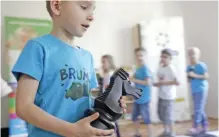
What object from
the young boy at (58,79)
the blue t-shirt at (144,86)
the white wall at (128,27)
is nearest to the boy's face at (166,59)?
the blue t-shirt at (144,86)

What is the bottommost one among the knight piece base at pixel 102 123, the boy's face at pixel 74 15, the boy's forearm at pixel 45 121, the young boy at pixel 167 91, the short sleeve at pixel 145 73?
the young boy at pixel 167 91

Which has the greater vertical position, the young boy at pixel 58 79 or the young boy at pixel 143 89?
the young boy at pixel 58 79

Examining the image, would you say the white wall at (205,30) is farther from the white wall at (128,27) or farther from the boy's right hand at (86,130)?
the boy's right hand at (86,130)

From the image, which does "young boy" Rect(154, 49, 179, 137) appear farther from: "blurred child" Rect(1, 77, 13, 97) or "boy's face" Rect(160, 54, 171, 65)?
"blurred child" Rect(1, 77, 13, 97)

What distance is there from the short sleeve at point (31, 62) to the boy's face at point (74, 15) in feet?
0.27

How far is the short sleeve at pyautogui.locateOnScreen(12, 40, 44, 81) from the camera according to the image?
48 centimetres

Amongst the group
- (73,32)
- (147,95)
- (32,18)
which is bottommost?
(147,95)

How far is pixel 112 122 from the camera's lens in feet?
1.67

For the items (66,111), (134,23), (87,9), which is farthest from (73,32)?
(134,23)

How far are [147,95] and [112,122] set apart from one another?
6.81 feet

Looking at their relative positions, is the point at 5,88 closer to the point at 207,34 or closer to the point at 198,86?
the point at 198,86

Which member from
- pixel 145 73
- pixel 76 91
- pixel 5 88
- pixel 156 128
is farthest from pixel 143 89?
pixel 76 91

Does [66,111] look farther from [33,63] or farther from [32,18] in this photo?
[32,18]

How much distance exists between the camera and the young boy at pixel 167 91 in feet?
8.34
